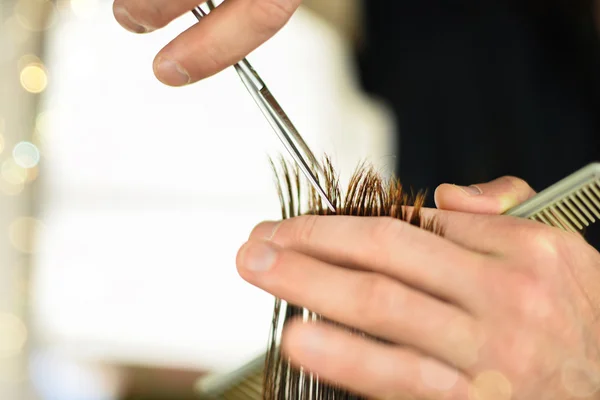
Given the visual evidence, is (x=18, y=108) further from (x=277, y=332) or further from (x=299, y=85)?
(x=277, y=332)

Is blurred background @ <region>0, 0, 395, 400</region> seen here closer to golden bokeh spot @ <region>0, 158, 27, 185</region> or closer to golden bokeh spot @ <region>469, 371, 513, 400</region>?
golden bokeh spot @ <region>0, 158, 27, 185</region>

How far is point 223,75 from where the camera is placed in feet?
5.56

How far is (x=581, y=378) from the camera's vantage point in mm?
320

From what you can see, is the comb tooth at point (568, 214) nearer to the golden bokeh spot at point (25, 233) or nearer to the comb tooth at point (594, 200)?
the comb tooth at point (594, 200)

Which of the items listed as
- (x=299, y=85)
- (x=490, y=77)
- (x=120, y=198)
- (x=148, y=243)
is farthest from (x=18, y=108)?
(x=490, y=77)

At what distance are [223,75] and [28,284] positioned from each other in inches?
32.5

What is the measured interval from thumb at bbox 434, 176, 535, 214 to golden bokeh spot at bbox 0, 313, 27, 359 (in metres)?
1.39

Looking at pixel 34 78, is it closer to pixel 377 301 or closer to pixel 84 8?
pixel 84 8

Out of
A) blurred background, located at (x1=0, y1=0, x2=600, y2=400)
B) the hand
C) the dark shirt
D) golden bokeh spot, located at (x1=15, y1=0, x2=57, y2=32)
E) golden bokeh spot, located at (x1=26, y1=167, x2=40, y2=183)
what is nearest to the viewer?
the hand

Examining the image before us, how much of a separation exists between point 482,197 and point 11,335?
4.81ft

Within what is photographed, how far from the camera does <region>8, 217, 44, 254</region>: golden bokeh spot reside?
4.74 ft

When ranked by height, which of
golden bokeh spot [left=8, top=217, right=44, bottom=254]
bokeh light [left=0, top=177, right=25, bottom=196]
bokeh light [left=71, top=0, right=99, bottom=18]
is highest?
bokeh light [left=71, top=0, right=99, bottom=18]

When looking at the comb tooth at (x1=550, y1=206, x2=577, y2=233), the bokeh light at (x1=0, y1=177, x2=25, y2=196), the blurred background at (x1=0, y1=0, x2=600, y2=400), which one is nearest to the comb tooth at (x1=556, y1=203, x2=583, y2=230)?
the comb tooth at (x1=550, y1=206, x2=577, y2=233)

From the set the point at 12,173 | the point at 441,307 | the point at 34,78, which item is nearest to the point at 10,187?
the point at 12,173
